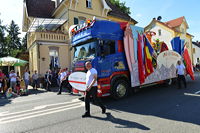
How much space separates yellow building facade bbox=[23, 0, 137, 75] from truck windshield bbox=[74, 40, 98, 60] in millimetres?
8870

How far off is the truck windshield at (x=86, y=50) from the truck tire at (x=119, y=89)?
1.61m

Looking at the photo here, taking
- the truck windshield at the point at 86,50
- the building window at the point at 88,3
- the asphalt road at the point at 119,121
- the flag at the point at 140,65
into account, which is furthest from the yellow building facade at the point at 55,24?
the asphalt road at the point at 119,121

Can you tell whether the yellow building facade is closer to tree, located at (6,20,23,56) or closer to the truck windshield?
the truck windshield

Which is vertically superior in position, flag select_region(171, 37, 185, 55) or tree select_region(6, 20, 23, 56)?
tree select_region(6, 20, 23, 56)

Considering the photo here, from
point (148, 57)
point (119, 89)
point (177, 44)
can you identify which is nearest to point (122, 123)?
point (119, 89)

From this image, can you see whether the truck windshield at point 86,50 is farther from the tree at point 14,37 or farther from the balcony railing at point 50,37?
the tree at point 14,37

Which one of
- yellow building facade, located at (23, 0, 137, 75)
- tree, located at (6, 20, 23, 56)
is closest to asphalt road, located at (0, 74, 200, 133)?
yellow building facade, located at (23, 0, 137, 75)

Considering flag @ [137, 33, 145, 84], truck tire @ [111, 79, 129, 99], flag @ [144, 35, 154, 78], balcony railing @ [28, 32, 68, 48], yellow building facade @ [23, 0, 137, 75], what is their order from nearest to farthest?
truck tire @ [111, 79, 129, 99] < flag @ [137, 33, 145, 84] < flag @ [144, 35, 154, 78] < balcony railing @ [28, 32, 68, 48] < yellow building facade @ [23, 0, 137, 75]

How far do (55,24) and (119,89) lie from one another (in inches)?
569

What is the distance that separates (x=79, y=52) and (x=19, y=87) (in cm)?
652

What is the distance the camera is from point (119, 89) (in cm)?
654

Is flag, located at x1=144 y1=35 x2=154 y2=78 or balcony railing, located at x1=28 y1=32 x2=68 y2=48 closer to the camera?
flag, located at x1=144 y1=35 x2=154 y2=78

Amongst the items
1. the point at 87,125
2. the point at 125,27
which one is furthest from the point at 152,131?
the point at 125,27

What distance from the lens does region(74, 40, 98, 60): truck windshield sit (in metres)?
6.07
